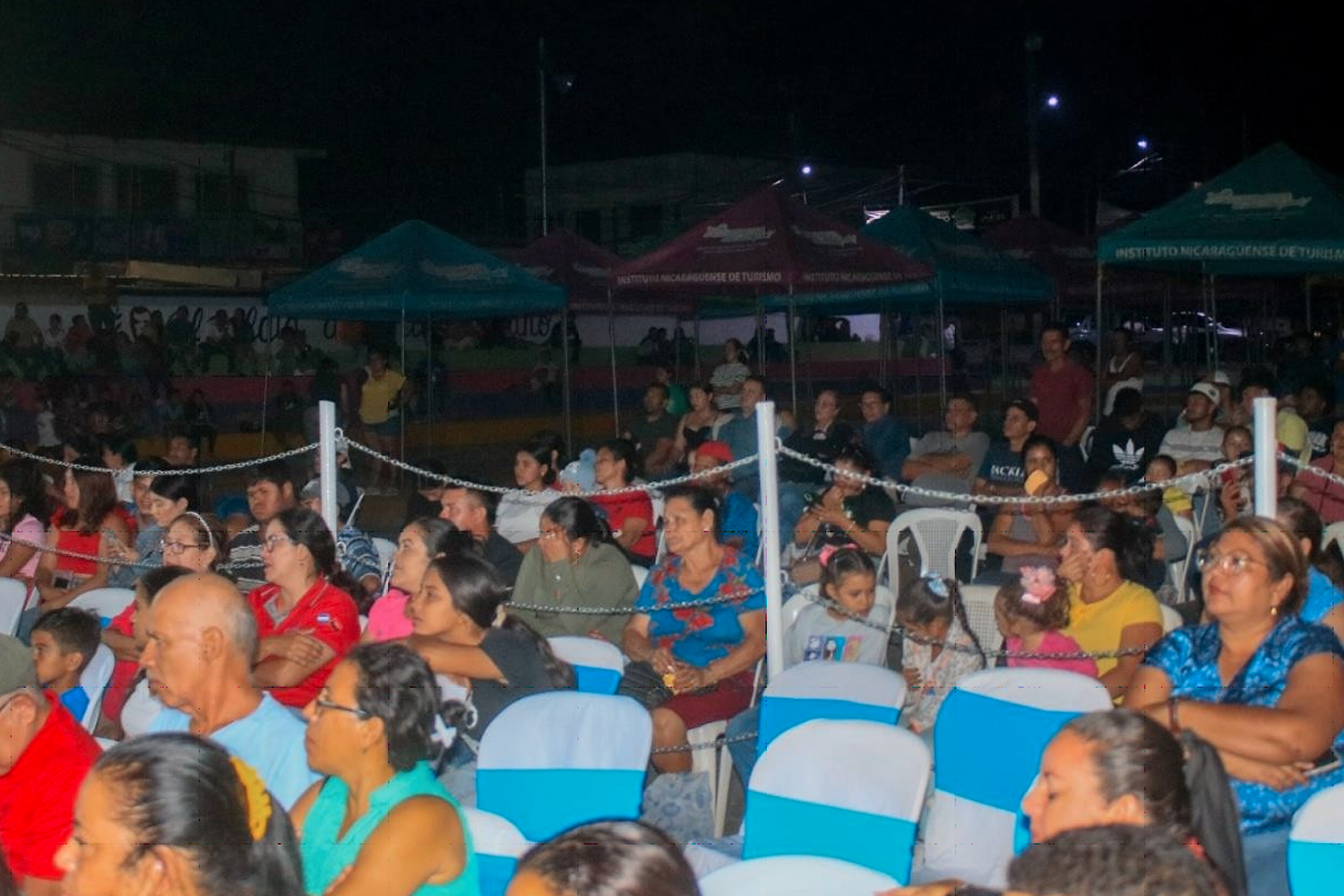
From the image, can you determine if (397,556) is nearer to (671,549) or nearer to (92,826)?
(671,549)

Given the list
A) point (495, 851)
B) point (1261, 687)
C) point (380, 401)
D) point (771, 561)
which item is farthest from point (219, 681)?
point (380, 401)

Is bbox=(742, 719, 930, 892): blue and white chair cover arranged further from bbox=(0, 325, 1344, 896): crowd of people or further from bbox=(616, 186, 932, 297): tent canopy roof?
bbox=(616, 186, 932, 297): tent canopy roof

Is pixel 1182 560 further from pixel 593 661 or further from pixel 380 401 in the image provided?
pixel 380 401

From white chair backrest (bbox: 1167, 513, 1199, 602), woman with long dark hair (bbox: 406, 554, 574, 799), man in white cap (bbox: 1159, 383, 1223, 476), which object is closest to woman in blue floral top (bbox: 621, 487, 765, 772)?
woman with long dark hair (bbox: 406, 554, 574, 799)

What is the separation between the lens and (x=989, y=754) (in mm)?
4262

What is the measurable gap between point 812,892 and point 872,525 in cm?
497

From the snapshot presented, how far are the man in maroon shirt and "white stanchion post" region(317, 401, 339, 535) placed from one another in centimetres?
568

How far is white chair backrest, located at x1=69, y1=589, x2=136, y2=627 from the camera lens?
255 inches

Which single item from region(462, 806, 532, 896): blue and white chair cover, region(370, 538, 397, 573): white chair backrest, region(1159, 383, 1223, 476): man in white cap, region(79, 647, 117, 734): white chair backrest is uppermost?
region(1159, 383, 1223, 476): man in white cap

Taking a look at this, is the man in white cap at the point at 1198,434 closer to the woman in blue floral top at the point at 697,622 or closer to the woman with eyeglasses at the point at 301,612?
the woman in blue floral top at the point at 697,622

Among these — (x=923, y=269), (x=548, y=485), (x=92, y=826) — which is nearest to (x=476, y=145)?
(x=923, y=269)

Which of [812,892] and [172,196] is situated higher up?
[172,196]

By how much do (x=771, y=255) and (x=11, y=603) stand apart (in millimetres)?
5661

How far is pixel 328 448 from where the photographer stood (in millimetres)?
6977
